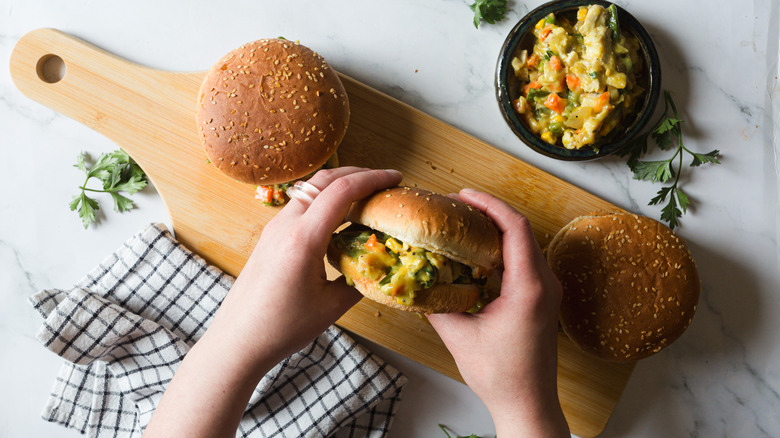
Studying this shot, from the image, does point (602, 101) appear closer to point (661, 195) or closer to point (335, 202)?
point (661, 195)

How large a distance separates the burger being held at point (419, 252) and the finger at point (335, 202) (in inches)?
2.3

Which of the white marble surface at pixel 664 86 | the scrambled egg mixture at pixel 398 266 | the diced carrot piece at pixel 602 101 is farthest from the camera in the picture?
the white marble surface at pixel 664 86

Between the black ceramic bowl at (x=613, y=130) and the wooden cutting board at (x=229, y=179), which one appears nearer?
the black ceramic bowl at (x=613, y=130)

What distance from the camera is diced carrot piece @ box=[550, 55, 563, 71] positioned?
2482 mm

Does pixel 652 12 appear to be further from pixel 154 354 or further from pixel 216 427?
pixel 154 354

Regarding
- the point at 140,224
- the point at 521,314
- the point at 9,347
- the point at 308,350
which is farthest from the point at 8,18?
the point at 521,314

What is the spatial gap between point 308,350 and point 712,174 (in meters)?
2.29

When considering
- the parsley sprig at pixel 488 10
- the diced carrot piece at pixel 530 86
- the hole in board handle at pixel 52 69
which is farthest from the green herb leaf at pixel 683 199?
the hole in board handle at pixel 52 69

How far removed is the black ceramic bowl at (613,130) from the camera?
8.38 ft

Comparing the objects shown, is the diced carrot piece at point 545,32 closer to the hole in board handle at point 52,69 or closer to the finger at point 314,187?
the finger at point 314,187

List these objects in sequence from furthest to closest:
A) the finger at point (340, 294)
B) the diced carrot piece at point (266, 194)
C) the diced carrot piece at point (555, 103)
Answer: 1. the diced carrot piece at point (266, 194)
2. the diced carrot piece at point (555, 103)
3. the finger at point (340, 294)

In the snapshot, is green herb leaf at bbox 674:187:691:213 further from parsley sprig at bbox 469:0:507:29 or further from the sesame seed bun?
the sesame seed bun

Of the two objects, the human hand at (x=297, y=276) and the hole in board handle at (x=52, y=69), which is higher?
the hole in board handle at (x=52, y=69)

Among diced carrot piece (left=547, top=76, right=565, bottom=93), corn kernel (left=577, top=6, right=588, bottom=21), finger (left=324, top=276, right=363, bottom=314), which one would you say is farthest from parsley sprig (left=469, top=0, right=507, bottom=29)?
finger (left=324, top=276, right=363, bottom=314)
